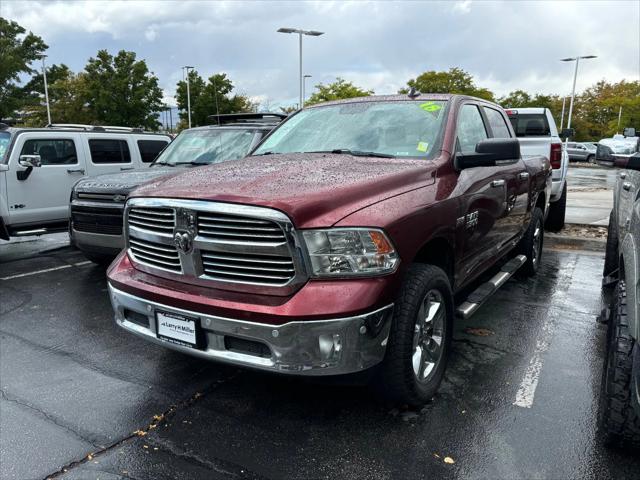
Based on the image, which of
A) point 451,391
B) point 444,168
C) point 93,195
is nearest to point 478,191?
point 444,168

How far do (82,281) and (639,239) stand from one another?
5640mm

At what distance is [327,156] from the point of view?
3.50m

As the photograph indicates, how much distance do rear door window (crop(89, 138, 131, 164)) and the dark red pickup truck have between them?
5556 mm

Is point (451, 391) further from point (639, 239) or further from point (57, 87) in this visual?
point (57, 87)

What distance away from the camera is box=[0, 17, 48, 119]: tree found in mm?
39094

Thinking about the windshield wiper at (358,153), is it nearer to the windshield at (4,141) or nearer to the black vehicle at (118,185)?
the black vehicle at (118,185)

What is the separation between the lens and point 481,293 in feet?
12.7

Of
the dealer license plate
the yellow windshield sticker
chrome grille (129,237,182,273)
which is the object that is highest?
the yellow windshield sticker

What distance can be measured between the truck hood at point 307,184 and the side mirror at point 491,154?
30cm

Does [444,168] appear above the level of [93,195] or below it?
above

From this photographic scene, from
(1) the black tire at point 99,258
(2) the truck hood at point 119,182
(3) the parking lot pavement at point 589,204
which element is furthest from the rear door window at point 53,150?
(3) the parking lot pavement at point 589,204

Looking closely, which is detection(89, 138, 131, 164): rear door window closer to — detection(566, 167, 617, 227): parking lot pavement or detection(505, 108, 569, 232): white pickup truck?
detection(505, 108, 569, 232): white pickup truck

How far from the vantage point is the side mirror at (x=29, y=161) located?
708cm

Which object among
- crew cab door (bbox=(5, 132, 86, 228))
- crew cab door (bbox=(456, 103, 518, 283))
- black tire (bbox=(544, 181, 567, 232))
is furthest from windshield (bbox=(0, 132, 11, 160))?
black tire (bbox=(544, 181, 567, 232))
